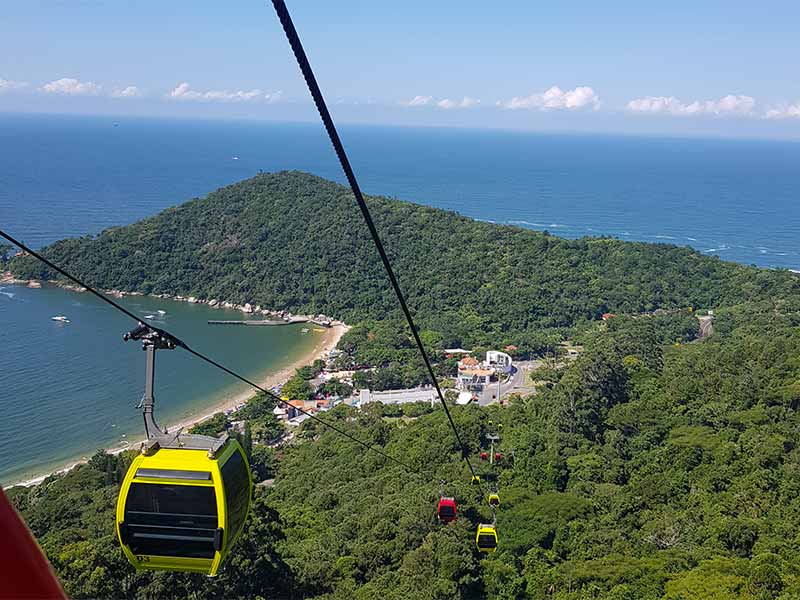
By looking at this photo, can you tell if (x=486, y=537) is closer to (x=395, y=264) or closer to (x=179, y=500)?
(x=179, y=500)

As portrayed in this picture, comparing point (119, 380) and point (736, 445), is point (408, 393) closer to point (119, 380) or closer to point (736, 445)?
point (119, 380)

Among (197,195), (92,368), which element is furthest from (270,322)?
(197,195)

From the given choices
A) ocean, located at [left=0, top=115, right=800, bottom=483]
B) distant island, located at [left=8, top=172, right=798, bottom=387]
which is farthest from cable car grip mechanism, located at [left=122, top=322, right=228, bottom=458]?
distant island, located at [left=8, top=172, right=798, bottom=387]

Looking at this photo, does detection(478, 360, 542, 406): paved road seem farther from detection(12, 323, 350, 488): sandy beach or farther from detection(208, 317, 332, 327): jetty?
detection(208, 317, 332, 327): jetty

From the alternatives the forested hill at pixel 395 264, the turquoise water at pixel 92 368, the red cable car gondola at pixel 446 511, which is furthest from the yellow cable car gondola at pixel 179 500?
the forested hill at pixel 395 264

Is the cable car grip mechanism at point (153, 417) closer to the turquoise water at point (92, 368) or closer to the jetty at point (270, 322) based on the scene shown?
the turquoise water at point (92, 368)

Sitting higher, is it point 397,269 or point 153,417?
point 153,417

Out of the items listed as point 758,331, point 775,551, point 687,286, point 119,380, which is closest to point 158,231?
point 119,380
